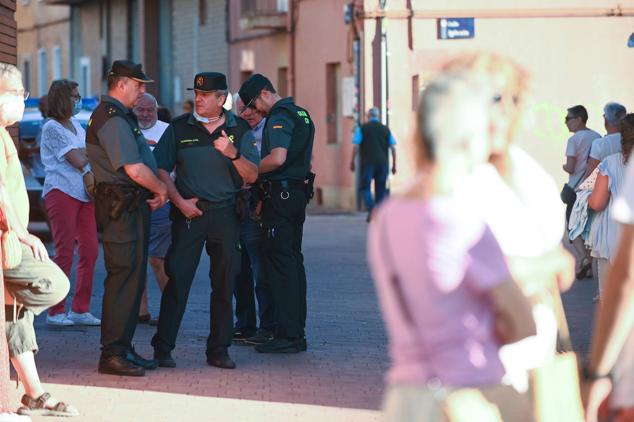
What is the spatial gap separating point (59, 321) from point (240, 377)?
2.64 m

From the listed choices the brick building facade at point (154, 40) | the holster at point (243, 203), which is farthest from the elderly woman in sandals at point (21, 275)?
the brick building facade at point (154, 40)

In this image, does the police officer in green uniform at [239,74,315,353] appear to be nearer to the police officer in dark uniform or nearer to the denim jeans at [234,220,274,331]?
the denim jeans at [234,220,274,331]

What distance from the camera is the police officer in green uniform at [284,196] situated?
10.1 meters

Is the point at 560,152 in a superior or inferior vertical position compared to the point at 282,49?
inferior

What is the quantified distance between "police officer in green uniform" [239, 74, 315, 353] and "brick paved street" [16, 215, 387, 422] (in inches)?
9.7

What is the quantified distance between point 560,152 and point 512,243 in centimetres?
2342

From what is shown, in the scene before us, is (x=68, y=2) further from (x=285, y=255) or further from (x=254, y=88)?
(x=285, y=255)

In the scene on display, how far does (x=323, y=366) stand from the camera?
9727 millimetres

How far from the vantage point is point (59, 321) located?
11.5 m

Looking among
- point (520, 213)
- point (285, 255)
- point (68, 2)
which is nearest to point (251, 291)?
point (285, 255)

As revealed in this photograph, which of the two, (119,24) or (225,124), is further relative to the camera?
(119,24)

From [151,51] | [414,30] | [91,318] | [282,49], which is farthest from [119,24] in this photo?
[91,318]

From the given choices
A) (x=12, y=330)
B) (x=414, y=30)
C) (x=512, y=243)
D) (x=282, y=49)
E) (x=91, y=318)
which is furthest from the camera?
(x=282, y=49)

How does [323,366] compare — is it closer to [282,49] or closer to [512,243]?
[512,243]
